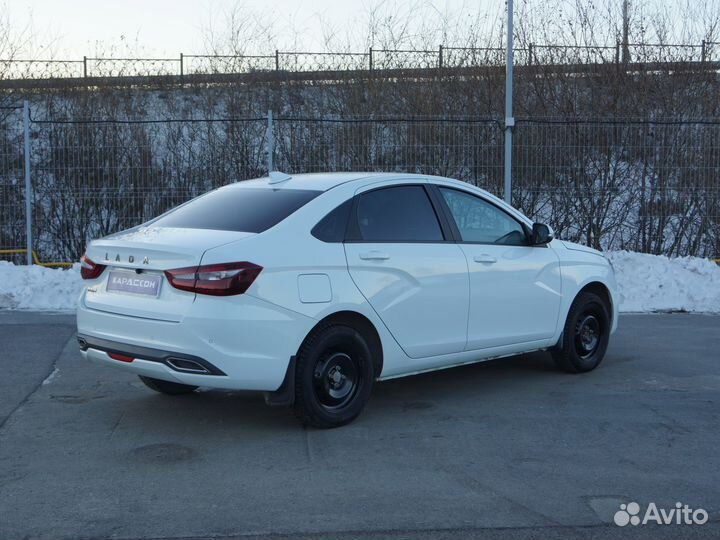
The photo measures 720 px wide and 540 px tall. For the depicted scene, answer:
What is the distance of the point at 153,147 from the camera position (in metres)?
14.8

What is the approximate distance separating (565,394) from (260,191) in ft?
9.28

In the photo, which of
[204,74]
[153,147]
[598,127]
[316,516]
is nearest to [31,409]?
[316,516]

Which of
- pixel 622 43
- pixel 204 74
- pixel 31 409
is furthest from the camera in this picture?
pixel 204 74

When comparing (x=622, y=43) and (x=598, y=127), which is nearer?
(x=598, y=127)

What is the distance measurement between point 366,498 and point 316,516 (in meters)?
0.36

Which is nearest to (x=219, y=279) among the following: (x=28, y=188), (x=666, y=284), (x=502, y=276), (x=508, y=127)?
(x=502, y=276)

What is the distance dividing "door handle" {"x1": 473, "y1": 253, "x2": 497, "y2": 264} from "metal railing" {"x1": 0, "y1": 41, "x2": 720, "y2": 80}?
36.7ft

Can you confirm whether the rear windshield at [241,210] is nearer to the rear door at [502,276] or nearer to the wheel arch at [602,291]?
the rear door at [502,276]

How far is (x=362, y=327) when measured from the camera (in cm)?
613

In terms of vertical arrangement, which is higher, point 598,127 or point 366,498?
point 598,127

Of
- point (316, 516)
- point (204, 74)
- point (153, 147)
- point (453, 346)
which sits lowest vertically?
point (316, 516)

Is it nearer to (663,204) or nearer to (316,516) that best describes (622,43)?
(663,204)

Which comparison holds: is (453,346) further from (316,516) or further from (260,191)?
(316,516)

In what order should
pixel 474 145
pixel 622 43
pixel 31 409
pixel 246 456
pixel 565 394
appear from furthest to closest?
pixel 622 43 < pixel 474 145 < pixel 565 394 < pixel 31 409 < pixel 246 456
